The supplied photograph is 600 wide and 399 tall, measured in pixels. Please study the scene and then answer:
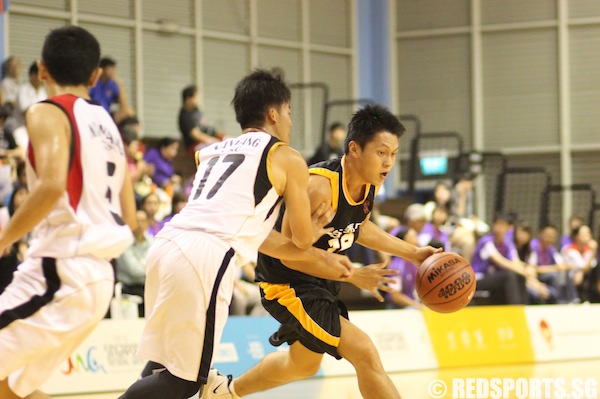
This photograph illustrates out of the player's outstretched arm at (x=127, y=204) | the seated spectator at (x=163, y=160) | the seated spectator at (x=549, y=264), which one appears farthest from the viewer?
the seated spectator at (x=549, y=264)

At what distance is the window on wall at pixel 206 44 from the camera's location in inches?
587

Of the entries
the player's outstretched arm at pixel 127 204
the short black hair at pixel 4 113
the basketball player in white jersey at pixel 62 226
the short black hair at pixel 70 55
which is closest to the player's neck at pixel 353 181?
the player's outstretched arm at pixel 127 204

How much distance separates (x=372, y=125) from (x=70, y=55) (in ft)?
6.30

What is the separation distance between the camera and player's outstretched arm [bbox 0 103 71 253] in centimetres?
346

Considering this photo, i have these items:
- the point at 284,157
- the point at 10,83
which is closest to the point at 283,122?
the point at 284,157

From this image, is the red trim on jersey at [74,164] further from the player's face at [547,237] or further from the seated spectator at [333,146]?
the player's face at [547,237]

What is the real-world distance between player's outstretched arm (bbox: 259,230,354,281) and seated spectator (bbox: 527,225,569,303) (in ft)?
30.3

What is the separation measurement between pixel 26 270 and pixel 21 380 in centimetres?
40

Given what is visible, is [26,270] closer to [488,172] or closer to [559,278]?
[559,278]

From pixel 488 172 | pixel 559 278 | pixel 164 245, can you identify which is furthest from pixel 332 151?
pixel 164 245

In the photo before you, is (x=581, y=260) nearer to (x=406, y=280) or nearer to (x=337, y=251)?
(x=406, y=280)

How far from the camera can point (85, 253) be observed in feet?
11.9

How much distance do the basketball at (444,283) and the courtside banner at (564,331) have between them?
5950 millimetres

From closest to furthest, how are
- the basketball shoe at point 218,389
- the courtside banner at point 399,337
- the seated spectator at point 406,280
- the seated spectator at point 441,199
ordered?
1. the basketball shoe at point 218,389
2. the courtside banner at point 399,337
3. the seated spectator at point 406,280
4. the seated spectator at point 441,199
